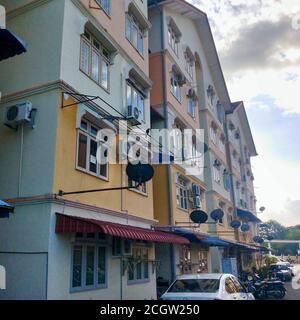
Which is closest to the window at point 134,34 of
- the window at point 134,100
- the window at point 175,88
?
the window at point 134,100

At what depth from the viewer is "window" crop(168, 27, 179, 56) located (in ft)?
60.6

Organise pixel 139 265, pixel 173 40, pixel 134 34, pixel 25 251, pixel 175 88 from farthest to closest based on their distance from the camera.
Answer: pixel 173 40, pixel 175 88, pixel 134 34, pixel 139 265, pixel 25 251

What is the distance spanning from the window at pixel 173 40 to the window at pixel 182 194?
7127mm

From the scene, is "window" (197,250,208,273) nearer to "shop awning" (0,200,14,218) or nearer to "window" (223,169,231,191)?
"window" (223,169,231,191)

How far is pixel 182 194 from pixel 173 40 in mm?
8443

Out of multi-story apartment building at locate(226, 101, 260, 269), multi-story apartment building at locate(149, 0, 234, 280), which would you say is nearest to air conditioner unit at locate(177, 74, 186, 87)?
multi-story apartment building at locate(149, 0, 234, 280)

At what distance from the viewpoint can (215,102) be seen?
27359 millimetres

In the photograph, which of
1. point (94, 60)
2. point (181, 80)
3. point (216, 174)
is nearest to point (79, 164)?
point (94, 60)

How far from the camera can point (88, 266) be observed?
891 cm

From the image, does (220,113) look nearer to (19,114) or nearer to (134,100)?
(134,100)

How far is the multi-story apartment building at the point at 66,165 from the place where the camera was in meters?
7.76

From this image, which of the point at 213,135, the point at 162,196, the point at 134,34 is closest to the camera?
the point at 134,34

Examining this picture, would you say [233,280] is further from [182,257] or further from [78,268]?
[182,257]
